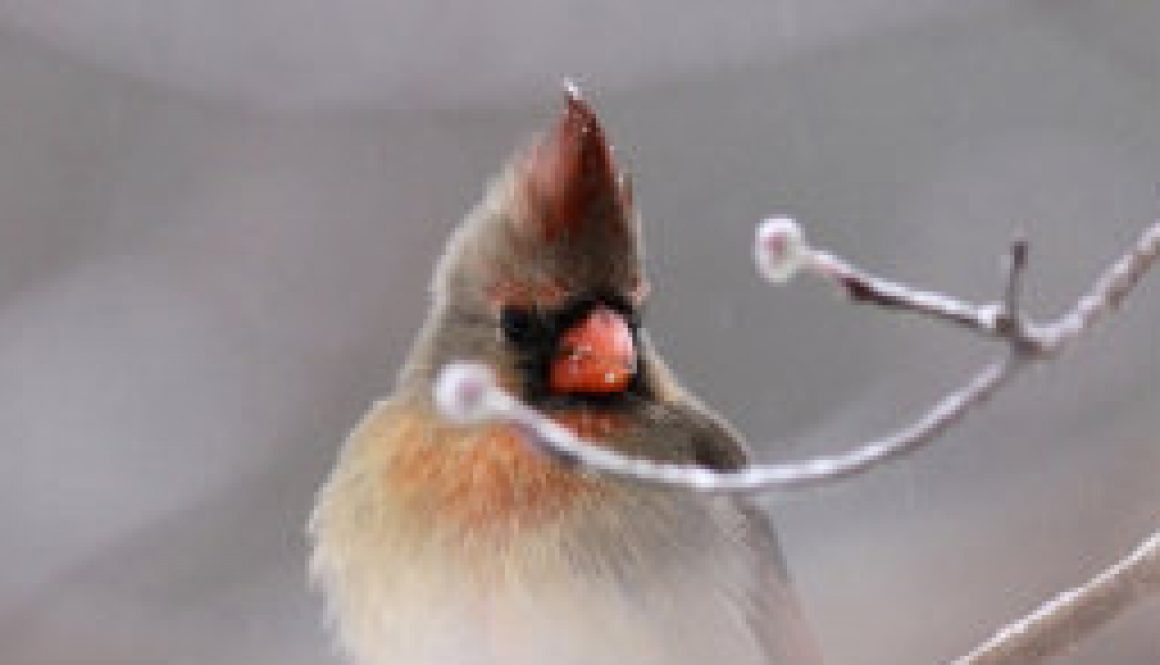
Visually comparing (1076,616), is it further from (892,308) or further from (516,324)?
(516,324)

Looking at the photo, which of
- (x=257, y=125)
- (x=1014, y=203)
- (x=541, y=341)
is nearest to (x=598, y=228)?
(x=541, y=341)

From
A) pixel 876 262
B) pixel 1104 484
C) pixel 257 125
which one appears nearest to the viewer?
pixel 1104 484

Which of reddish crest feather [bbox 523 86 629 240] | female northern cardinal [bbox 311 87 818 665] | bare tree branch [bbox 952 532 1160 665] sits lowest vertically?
bare tree branch [bbox 952 532 1160 665]

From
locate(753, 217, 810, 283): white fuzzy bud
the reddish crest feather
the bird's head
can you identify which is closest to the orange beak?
the bird's head

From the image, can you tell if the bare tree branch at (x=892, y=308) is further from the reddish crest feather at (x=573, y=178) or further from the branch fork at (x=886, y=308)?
the reddish crest feather at (x=573, y=178)

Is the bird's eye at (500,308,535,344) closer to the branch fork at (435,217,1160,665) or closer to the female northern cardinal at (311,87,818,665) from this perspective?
the female northern cardinal at (311,87,818,665)

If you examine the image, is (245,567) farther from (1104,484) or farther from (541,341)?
(1104,484)

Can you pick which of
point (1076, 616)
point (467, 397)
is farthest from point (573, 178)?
point (467, 397)
